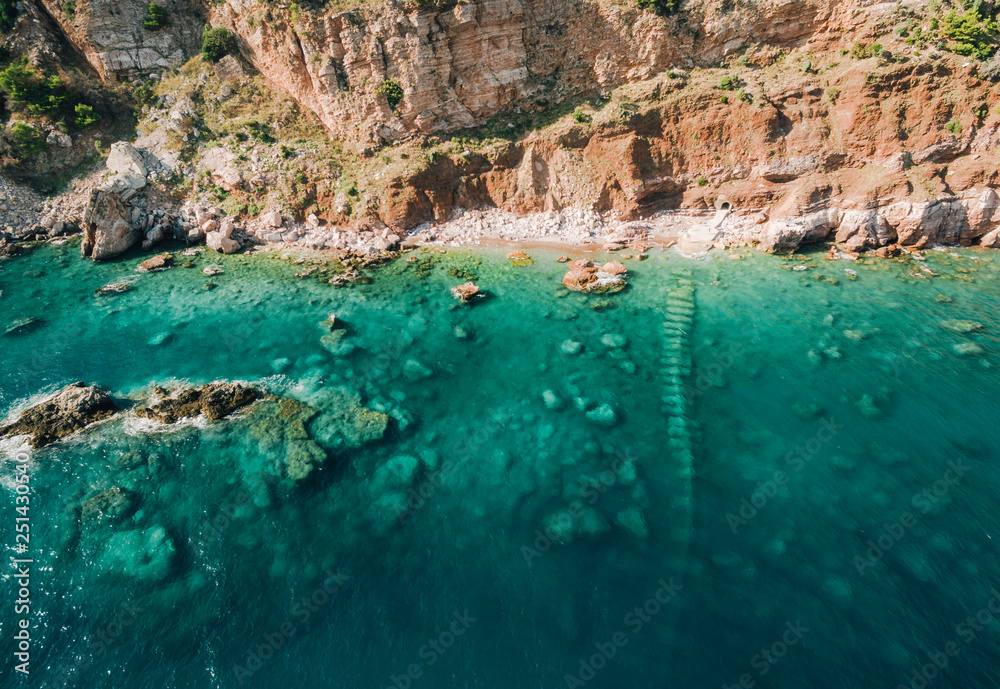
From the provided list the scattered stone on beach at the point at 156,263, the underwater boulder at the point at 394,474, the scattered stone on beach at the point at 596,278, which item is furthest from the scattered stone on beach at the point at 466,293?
the scattered stone on beach at the point at 156,263

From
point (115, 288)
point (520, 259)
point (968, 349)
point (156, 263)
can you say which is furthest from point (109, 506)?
point (968, 349)

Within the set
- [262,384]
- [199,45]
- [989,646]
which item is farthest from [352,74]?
[989,646]

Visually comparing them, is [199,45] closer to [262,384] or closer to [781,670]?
[262,384]

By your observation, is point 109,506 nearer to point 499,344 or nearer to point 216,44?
point 499,344

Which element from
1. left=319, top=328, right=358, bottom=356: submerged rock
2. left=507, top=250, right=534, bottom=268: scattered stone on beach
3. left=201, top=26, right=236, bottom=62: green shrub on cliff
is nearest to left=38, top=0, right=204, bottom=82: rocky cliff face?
left=201, top=26, right=236, bottom=62: green shrub on cliff

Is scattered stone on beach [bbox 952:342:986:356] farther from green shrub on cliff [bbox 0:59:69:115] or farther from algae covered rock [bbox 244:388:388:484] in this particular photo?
green shrub on cliff [bbox 0:59:69:115]

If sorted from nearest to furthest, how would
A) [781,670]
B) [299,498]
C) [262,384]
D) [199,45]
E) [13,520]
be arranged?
[781,670], [13,520], [299,498], [262,384], [199,45]
